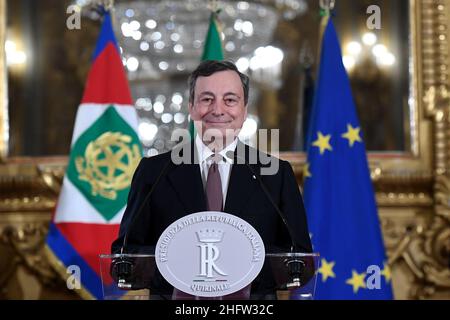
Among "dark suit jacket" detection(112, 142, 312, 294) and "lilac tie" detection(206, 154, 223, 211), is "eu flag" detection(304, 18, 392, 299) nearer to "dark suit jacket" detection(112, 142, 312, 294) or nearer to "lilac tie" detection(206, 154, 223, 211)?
"dark suit jacket" detection(112, 142, 312, 294)

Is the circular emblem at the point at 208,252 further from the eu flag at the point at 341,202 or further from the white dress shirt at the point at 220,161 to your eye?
the eu flag at the point at 341,202

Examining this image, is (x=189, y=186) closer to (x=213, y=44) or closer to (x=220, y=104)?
(x=220, y=104)

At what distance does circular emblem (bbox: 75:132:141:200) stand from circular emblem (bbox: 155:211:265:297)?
1849 mm

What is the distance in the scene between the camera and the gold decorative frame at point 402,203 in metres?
4.23

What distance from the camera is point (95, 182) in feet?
12.4

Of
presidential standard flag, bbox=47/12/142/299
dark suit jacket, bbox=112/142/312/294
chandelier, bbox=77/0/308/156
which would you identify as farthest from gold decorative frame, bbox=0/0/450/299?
dark suit jacket, bbox=112/142/312/294

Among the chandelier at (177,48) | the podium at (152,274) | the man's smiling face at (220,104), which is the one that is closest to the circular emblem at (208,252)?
the podium at (152,274)

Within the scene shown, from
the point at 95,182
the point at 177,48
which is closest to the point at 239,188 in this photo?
the point at 95,182

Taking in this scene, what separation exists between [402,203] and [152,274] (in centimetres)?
261

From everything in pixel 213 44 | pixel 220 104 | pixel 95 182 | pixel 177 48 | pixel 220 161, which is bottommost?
pixel 95 182

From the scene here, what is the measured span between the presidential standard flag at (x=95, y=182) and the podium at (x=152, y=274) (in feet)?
5.82

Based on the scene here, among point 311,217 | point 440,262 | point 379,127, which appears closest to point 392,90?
point 379,127

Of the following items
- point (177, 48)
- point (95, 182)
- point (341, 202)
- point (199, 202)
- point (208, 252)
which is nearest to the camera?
point (208, 252)
